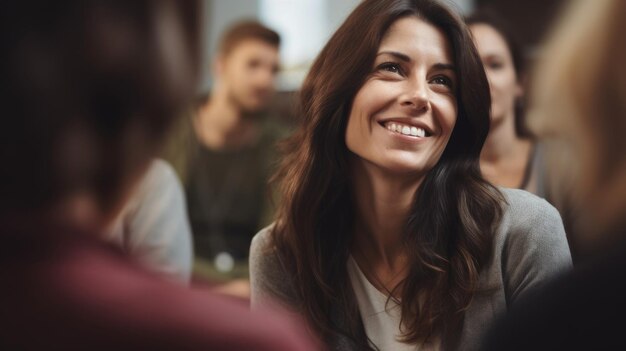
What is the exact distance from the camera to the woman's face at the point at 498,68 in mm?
1573

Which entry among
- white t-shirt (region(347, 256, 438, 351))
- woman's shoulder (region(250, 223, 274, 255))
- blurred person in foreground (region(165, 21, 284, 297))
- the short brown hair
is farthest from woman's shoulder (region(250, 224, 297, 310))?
the short brown hair

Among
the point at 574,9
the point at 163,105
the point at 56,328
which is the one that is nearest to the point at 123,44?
the point at 163,105

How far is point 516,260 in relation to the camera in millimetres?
1078

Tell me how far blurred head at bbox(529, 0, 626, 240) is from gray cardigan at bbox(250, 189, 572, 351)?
0.89 feet

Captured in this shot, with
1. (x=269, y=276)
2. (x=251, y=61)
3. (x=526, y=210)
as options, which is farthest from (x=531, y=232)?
(x=251, y=61)

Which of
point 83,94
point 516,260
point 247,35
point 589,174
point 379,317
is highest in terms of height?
point 83,94

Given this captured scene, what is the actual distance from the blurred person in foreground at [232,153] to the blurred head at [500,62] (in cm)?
72

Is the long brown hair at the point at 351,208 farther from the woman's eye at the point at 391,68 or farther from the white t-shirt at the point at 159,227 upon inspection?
the white t-shirt at the point at 159,227

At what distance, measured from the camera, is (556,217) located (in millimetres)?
1107

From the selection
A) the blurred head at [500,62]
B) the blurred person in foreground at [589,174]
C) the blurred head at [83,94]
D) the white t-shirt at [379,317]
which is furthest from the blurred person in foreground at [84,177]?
the blurred head at [500,62]

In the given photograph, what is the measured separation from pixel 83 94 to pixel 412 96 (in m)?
0.60

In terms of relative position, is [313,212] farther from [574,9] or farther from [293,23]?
[293,23]

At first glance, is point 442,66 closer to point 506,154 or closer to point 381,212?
point 381,212

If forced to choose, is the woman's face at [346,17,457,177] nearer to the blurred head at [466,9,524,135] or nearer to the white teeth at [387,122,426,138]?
the white teeth at [387,122,426,138]
